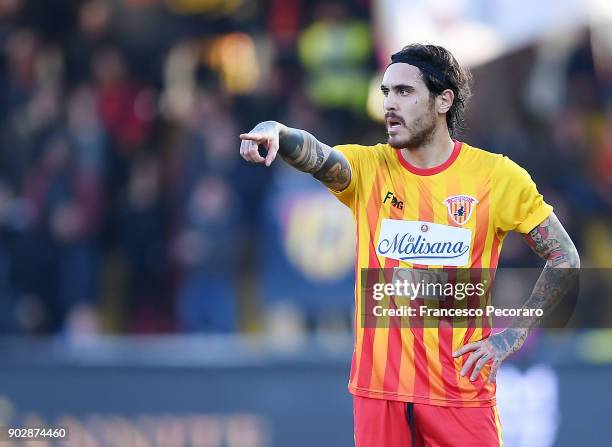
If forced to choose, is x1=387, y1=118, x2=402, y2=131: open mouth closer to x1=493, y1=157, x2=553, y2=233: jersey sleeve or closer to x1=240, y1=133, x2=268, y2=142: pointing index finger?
x1=493, y1=157, x2=553, y2=233: jersey sleeve

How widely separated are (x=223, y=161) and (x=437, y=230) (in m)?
5.41

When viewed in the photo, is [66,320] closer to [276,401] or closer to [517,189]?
[276,401]

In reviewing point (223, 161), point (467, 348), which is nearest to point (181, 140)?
point (223, 161)

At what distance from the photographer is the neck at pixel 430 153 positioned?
536 centimetres

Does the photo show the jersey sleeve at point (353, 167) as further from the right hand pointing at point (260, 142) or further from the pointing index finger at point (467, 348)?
the pointing index finger at point (467, 348)

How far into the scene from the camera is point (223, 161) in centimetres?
1048

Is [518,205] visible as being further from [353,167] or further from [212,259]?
[212,259]

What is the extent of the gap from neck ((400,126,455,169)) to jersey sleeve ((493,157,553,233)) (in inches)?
11.0

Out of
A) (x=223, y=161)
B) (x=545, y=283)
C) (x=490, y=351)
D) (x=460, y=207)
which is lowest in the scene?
(x=490, y=351)

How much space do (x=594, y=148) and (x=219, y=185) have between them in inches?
140

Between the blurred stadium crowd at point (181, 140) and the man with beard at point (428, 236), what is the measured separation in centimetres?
468

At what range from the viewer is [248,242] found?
34.2 ft

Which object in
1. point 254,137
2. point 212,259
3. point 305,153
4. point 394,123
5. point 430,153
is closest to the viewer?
point 254,137

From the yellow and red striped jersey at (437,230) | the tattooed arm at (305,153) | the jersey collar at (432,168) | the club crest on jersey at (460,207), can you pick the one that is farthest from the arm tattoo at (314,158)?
the club crest on jersey at (460,207)
